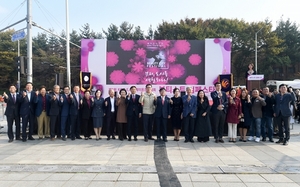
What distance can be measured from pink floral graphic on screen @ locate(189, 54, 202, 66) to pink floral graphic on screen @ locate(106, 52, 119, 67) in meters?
3.28

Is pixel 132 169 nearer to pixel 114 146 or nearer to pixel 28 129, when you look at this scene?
pixel 114 146

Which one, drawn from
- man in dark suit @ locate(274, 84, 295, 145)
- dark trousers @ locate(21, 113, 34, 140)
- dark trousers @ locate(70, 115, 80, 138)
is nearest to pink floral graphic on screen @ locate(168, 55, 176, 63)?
man in dark suit @ locate(274, 84, 295, 145)

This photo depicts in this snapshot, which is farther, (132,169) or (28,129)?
(28,129)

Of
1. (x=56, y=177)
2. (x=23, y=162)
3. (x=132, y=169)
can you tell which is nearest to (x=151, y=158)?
(x=132, y=169)

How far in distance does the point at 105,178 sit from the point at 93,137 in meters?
4.28

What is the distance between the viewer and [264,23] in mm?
32812

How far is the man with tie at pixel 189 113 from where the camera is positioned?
800 centimetres

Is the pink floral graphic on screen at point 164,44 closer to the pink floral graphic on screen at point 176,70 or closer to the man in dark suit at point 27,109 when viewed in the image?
the pink floral graphic on screen at point 176,70

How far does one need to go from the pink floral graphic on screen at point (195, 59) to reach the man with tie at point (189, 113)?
4235 mm

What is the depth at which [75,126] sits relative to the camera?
865 centimetres

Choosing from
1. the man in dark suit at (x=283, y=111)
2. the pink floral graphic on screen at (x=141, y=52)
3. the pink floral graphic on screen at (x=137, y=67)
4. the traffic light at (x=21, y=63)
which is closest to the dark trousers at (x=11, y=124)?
the traffic light at (x=21, y=63)

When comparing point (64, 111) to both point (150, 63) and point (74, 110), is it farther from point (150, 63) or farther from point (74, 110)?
point (150, 63)

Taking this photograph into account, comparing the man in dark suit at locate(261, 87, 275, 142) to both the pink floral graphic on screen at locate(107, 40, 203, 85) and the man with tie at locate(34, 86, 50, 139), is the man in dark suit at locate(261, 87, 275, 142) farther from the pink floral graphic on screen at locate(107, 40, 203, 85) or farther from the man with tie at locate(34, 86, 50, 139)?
the man with tie at locate(34, 86, 50, 139)

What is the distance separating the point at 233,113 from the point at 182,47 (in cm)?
496
